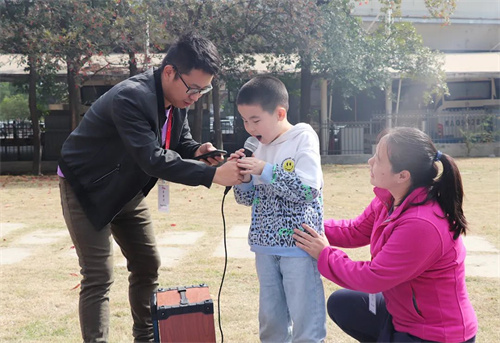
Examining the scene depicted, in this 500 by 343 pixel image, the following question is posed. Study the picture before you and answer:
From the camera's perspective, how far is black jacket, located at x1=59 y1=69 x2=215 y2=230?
2930mm

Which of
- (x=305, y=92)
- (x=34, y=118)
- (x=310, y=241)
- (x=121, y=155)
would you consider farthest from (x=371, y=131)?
(x=310, y=241)

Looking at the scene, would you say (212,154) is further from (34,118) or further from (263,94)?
(34,118)

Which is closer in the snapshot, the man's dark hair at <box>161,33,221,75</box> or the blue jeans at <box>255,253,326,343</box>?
the blue jeans at <box>255,253,326,343</box>

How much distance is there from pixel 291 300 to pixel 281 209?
45 centimetres

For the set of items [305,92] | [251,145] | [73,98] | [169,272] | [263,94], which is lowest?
[169,272]

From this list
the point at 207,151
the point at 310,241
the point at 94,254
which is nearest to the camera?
the point at 310,241

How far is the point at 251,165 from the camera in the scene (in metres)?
2.79

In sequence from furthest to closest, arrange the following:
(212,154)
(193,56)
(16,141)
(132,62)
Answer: (16,141) → (132,62) → (212,154) → (193,56)

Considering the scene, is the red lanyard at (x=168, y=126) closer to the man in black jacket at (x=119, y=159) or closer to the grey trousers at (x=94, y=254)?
the man in black jacket at (x=119, y=159)

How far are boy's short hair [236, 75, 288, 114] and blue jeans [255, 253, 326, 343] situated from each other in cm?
76

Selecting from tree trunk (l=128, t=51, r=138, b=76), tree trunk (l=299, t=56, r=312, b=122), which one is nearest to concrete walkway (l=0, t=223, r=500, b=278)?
tree trunk (l=128, t=51, r=138, b=76)

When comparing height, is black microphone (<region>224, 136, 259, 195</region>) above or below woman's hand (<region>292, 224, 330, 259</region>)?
above

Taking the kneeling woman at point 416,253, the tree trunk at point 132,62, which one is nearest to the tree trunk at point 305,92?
the tree trunk at point 132,62

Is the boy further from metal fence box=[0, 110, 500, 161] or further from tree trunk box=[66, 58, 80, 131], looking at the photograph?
metal fence box=[0, 110, 500, 161]
